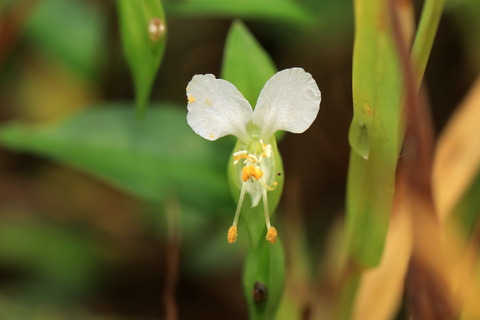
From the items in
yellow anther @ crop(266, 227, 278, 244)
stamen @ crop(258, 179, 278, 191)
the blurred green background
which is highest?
stamen @ crop(258, 179, 278, 191)

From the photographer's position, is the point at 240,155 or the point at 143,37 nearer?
the point at 240,155

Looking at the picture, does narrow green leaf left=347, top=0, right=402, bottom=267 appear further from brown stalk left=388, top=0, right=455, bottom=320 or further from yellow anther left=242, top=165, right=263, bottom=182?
yellow anther left=242, top=165, right=263, bottom=182

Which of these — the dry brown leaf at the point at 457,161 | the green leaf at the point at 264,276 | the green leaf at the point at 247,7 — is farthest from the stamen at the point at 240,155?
the dry brown leaf at the point at 457,161

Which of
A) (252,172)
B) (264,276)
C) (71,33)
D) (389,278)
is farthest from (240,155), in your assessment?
(71,33)

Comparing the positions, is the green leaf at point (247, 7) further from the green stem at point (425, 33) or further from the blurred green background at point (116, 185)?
the green stem at point (425, 33)

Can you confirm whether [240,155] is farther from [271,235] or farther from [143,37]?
[143,37]

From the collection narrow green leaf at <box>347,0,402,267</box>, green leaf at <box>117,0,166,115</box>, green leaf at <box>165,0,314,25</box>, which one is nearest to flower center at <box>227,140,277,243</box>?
narrow green leaf at <box>347,0,402,267</box>
